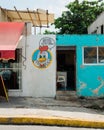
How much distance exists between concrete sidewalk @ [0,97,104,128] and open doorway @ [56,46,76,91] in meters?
2.32

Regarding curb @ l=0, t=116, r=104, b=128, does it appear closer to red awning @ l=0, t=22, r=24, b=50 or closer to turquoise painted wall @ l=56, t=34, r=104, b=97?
red awning @ l=0, t=22, r=24, b=50

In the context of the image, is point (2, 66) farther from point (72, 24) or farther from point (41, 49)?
point (72, 24)

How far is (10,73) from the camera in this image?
1875 cm

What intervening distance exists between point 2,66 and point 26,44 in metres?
1.55

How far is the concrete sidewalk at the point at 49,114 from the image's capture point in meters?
11.5

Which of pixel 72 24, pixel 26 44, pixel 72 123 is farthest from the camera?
pixel 72 24

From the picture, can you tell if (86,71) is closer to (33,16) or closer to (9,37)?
(9,37)

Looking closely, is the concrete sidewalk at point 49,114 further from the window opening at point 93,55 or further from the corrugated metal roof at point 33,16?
the corrugated metal roof at point 33,16

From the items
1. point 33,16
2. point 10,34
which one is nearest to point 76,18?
point 33,16

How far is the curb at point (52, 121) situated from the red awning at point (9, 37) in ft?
15.7

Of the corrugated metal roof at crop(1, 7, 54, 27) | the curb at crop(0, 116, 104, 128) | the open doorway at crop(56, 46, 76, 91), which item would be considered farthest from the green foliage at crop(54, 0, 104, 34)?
the curb at crop(0, 116, 104, 128)

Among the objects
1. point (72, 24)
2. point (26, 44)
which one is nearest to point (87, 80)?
point (26, 44)

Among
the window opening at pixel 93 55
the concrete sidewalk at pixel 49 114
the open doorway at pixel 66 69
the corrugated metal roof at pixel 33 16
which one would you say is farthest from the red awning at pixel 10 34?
the corrugated metal roof at pixel 33 16

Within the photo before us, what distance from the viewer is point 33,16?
25234mm
